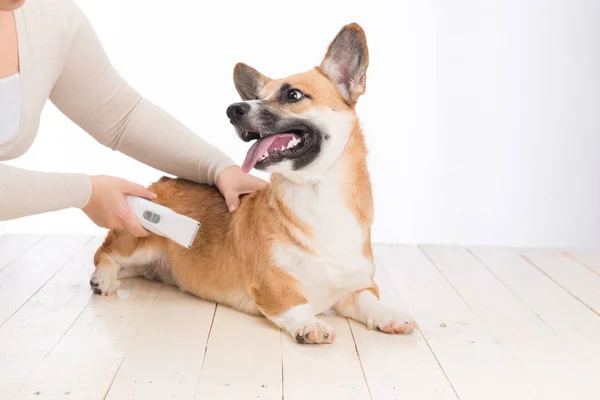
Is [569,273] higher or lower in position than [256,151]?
lower

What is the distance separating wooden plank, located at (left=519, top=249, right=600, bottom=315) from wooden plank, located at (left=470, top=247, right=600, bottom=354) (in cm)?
3

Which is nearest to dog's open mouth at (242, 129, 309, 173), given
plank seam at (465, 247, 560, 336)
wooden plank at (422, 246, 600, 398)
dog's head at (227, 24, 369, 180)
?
dog's head at (227, 24, 369, 180)

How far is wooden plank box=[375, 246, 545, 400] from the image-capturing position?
189cm

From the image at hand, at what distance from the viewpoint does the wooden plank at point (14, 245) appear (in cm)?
312

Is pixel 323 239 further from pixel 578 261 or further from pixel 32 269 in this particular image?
pixel 578 261

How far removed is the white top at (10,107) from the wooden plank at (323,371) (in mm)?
902

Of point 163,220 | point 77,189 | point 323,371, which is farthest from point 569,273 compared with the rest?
point 77,189

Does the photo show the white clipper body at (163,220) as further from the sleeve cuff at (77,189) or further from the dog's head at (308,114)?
the dog's head at (308,114)

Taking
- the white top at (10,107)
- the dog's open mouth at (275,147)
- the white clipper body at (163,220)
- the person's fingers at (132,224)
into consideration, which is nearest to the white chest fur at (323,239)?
the dog's open mouth at (275,147)

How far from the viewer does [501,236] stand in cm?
402

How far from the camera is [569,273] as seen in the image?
3076 mm

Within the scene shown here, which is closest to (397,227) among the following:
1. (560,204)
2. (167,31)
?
(560,204)

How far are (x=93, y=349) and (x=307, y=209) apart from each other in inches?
25.7

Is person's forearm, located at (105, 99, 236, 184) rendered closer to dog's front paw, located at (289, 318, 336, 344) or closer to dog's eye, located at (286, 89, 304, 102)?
dog's eye, located at (286, 89, 304, 102)
